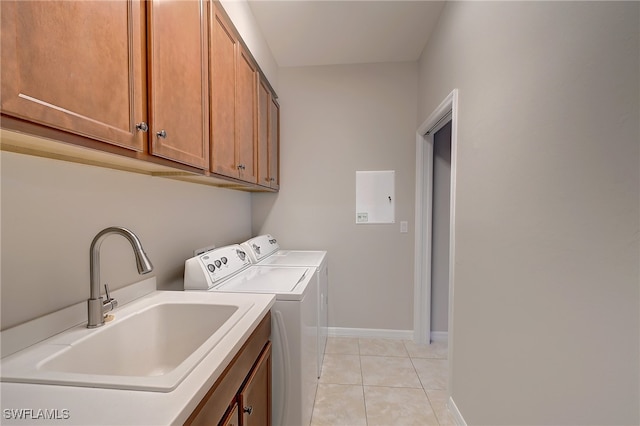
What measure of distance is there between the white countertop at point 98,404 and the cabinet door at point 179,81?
2.20 feet

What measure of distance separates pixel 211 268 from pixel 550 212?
61.7 inches

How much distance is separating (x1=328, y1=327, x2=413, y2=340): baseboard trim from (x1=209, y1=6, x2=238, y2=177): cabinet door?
6.63ft

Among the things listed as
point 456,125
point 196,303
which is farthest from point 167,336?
point 456,125

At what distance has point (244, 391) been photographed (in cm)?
96

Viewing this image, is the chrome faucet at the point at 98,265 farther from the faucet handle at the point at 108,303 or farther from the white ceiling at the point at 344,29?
the white ceiling at the point at 344,29

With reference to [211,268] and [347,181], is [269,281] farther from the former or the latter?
[347,181]

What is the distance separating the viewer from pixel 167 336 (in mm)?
1151

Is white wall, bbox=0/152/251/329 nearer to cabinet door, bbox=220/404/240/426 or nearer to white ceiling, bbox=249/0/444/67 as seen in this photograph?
cabinet door, bbox=220/404/240/426

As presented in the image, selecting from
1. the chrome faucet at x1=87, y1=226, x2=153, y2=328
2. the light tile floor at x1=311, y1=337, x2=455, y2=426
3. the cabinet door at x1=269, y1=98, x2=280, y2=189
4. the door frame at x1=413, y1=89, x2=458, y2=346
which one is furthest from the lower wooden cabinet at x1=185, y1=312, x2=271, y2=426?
the door frame at x1=413, y1=89, x2=458, y2=346

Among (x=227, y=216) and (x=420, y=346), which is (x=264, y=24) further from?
(x=420, y=346)

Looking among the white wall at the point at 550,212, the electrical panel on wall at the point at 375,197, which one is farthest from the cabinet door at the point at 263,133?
the white wall at the point at 550,212

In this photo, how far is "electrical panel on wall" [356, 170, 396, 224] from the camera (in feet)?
9.02

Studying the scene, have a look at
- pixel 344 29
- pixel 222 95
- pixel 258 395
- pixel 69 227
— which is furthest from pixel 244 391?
pixel 344 29

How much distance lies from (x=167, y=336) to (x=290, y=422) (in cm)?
83
